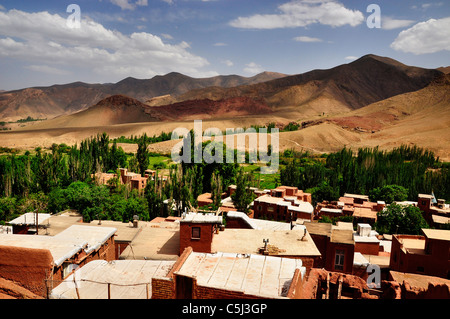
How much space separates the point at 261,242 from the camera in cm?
1522

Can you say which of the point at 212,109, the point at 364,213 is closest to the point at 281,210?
the point at 364,213

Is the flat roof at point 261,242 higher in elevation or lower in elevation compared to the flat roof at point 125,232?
higher

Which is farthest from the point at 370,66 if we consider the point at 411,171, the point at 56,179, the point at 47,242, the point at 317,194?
the point at 47,242

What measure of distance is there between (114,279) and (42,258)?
195 centimetres

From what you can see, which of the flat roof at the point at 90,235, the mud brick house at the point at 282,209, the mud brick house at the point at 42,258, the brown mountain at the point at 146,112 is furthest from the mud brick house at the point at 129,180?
the brown mountain at the point at 146,112

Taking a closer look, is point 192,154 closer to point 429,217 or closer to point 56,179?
point 56,179

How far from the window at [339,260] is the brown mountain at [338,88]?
131752 mm

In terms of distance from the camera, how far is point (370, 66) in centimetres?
19312

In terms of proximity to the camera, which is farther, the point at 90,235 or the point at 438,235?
the point at 438,235

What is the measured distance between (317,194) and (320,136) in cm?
5379

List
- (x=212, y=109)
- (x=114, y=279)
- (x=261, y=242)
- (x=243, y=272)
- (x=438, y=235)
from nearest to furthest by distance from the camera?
(x=243, y=272), (x=114, y=279), (x=261, y=242), (x=438, y=235), (x=212, y=109)

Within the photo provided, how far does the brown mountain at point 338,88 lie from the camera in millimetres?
157750

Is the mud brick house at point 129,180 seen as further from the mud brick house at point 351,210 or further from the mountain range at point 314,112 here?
the mountain range at point 314,112

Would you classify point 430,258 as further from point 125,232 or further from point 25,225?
point 25,225
